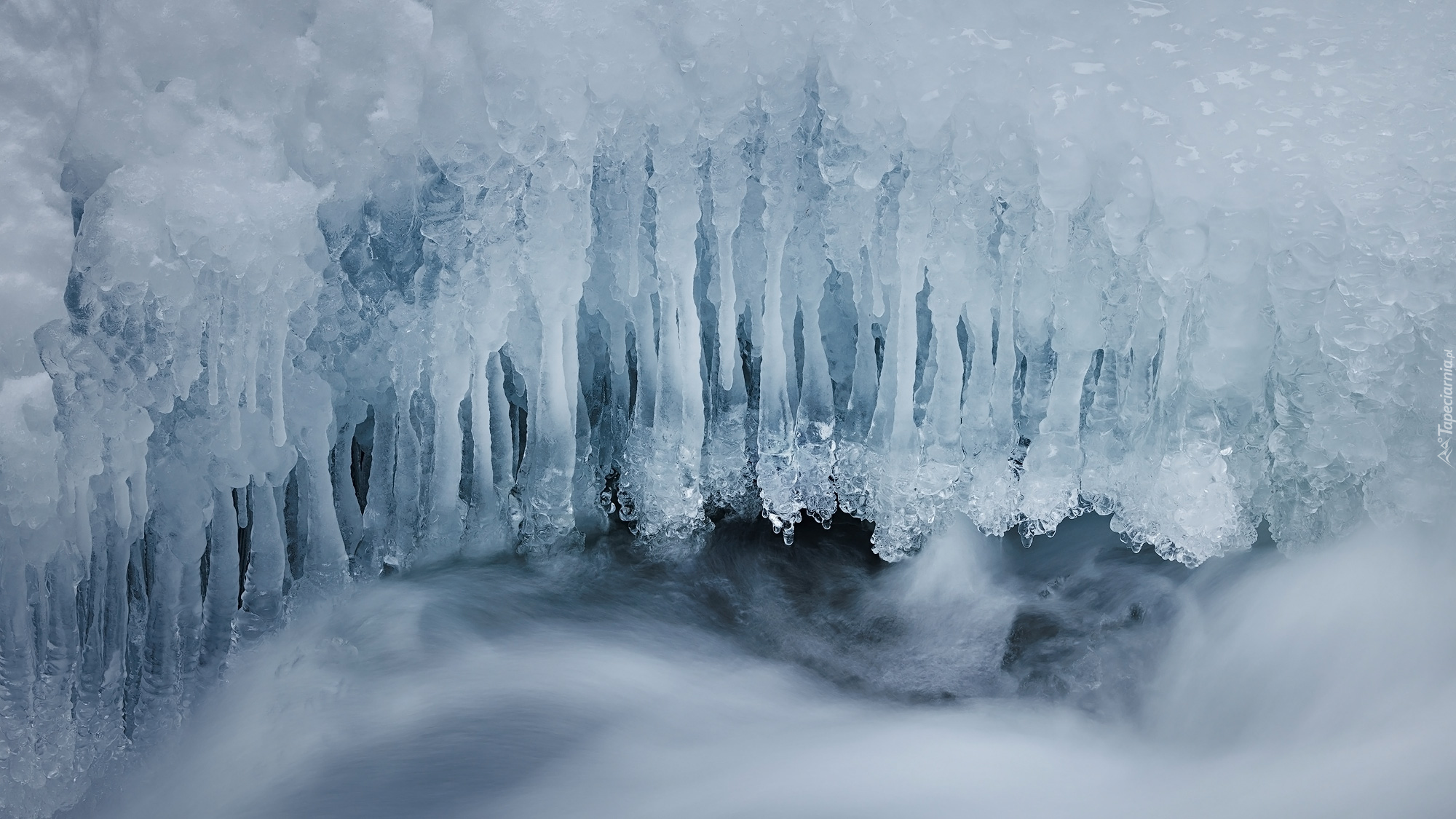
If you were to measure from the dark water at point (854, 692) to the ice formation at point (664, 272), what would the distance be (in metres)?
0.12

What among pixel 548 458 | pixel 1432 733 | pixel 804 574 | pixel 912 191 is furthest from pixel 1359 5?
pixel 548 458

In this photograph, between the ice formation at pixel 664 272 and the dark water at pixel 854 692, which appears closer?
the ice formation at pixel 664 272

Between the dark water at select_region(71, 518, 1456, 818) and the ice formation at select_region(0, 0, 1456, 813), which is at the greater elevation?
the ice formation at select_region(0, 0, 1456, 813)

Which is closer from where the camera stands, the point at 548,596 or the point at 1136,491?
the point at 1136,491

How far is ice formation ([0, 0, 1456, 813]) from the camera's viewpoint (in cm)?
163

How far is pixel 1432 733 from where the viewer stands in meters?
1.73

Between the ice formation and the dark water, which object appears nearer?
the ice formation

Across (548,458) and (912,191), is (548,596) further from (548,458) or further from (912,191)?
(912,191)

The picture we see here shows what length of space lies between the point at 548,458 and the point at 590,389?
0.20 m

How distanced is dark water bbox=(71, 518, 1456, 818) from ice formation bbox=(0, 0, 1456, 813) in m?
0.12

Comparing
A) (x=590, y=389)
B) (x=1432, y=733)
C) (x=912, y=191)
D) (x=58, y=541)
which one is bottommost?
(x=1432, y=733)

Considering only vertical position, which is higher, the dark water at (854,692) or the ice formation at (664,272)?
the ice formation at (664,272)

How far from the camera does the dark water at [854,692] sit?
1764 millimetres

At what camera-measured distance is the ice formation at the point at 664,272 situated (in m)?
1.63
